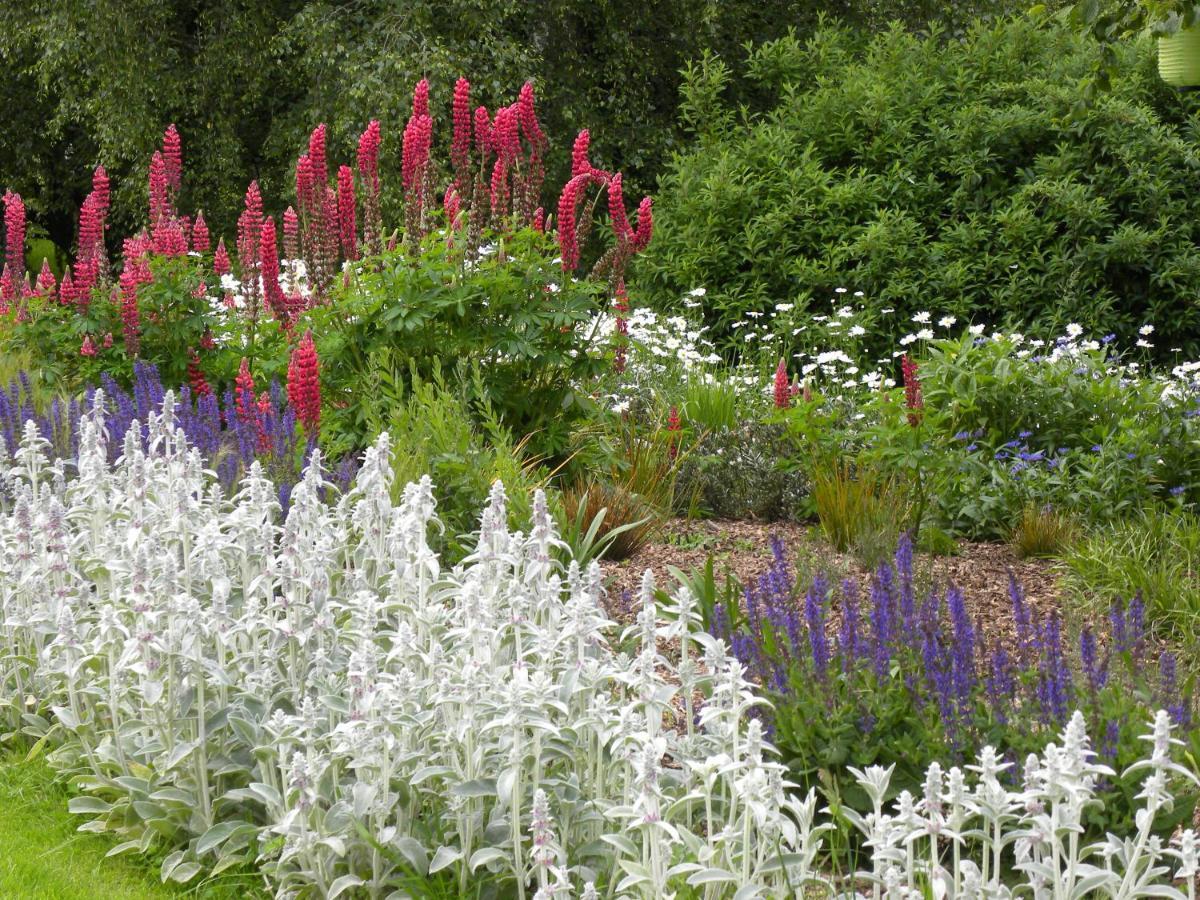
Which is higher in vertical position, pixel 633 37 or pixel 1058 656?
pixel 633 37

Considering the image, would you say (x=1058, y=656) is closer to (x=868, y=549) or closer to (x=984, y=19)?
(x=868, y=549)

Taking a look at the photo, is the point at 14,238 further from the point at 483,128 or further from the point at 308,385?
the point at 308,385

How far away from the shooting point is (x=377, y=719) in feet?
9.46

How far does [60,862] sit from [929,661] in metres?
2.16

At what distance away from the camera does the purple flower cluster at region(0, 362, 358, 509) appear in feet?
17.7

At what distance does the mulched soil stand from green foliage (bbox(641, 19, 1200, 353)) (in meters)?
4.17

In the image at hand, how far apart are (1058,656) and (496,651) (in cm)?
142

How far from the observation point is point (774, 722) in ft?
11.2

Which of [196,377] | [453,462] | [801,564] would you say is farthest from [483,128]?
[801,564]

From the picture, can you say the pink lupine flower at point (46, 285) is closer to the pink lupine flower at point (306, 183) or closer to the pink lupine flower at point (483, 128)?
the pink lupine flower at point (306, 183)

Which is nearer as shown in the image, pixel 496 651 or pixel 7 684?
pixel 496 651

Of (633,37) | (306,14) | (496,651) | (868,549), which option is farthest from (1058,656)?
(633,37)

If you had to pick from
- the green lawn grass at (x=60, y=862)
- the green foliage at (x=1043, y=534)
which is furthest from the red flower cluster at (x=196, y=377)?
the green foliage at (x=1043, y=534)

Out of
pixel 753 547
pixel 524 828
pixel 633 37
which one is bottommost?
pixel 753 547
